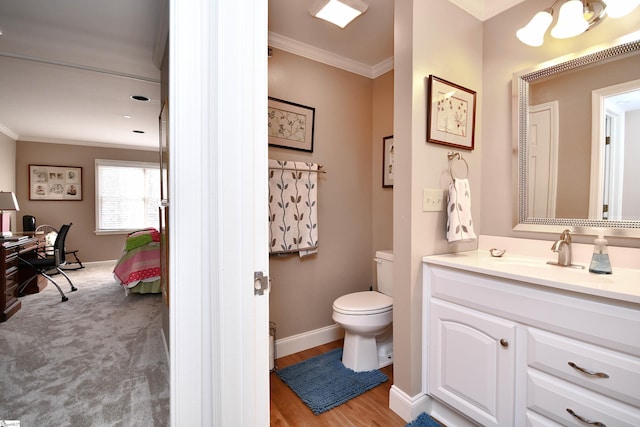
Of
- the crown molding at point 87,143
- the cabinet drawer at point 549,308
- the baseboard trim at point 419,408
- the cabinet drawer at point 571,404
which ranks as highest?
the crown molding at point 87,143

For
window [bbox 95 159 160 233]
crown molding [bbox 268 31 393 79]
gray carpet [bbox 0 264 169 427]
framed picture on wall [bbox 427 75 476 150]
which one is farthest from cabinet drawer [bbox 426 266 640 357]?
window [bbox 95 159 160 233]

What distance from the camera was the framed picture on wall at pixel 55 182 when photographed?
16.7ft

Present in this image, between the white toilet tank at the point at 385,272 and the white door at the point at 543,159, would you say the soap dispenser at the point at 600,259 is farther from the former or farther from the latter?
the white toilet tank at the point at 385,272

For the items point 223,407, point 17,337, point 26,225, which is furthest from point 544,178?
point 26,225

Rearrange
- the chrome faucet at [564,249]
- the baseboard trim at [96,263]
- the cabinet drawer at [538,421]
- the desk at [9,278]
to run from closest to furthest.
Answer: the cabinet drawer at [538,421]
the chrome faucet at [564,249]
the desk at [9,278]
the baseboard trim at [96,263]

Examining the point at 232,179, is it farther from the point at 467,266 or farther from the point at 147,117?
the point at 147,117

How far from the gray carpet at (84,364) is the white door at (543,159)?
2332mm

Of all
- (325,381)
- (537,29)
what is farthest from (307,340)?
(537,29)

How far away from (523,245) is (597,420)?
0.86 metres

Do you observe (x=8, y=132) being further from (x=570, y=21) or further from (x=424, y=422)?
(x=570, y=21)

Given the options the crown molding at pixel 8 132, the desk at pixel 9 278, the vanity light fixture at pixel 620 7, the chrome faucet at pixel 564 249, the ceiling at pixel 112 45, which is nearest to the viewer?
the vanity light fixture at pixel 620 7

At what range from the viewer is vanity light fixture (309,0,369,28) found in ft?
5.40

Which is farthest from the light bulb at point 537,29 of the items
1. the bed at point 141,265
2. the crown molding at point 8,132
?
the crown molding at point 8,132

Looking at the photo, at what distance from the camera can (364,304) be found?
6.34 feet
